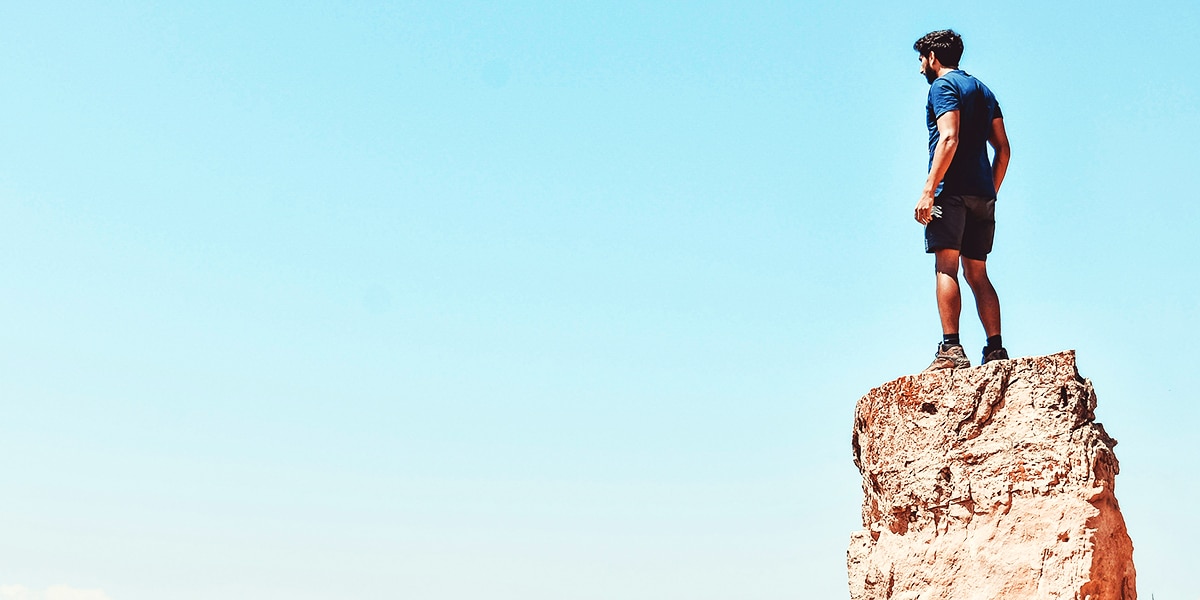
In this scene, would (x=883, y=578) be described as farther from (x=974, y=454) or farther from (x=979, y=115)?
(x=979, y=115)

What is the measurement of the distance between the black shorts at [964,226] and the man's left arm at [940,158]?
0.23 ft

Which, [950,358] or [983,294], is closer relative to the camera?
[950,358]

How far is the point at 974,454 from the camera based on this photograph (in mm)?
6273

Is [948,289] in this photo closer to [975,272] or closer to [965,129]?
[975,272]

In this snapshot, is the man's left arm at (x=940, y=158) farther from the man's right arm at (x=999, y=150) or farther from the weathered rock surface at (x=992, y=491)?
the weathered rock surface at (x=992, y=491)

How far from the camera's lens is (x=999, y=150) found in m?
7.14

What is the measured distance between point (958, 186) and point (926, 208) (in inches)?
9.6

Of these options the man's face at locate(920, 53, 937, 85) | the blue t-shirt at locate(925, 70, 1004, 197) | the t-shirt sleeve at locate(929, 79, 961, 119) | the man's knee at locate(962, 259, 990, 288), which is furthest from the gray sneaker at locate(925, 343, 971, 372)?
the man's face at locate(920, 53, 937, 85)

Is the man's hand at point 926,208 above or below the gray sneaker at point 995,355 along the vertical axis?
above

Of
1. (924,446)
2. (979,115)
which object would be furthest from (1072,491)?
(979,115)

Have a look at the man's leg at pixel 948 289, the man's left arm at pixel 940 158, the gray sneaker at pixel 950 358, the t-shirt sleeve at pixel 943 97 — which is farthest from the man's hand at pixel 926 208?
the gray sneaker at pixel 950 358

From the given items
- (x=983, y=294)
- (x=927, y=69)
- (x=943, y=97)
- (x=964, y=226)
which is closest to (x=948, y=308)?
(x=983, y=294)

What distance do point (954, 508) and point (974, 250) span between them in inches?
59.9

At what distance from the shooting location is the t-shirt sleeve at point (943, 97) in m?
6.88
